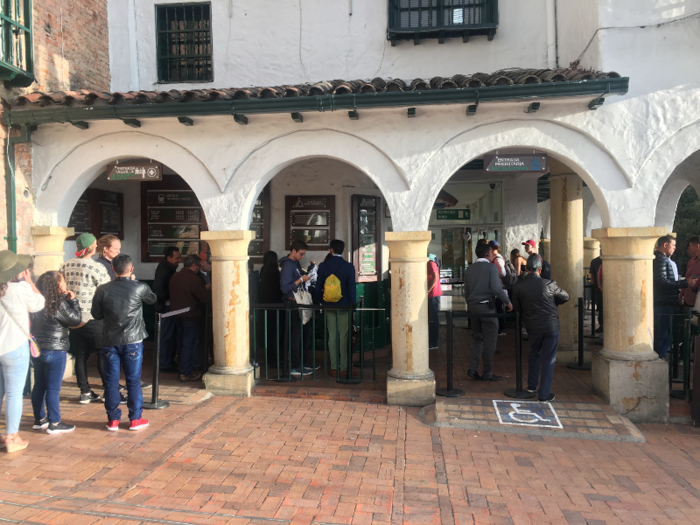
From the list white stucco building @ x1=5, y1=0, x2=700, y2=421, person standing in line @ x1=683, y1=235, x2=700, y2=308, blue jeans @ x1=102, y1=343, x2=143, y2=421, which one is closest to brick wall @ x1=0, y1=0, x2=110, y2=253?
white stucco building @ x1=5, y1=0, x2=700, y2=421

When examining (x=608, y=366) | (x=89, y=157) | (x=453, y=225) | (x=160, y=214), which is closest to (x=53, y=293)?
(x=89, y=157)

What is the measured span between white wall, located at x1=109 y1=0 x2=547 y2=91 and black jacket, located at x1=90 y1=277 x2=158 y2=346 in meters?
4.85

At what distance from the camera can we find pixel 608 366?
247 inches

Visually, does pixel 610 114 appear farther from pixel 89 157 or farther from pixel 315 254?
pixel 89 157

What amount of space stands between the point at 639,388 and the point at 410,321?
2820 mm

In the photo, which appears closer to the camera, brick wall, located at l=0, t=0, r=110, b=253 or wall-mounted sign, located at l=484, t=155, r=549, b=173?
wall-mounted sign, located at l=484, t=155, r=549, b=173

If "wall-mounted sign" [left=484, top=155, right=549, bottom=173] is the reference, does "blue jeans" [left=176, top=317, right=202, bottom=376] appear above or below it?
below

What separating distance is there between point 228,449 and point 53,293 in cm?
232

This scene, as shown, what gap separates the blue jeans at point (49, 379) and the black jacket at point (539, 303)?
5204mm

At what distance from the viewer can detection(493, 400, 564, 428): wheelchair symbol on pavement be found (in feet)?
18.8

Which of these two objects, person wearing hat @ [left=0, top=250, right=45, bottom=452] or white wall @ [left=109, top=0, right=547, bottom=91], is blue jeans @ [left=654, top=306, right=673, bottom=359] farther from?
person wearing hat @ [left=0, top=250, right=45, bottom=452]

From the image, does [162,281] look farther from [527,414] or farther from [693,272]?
[693,272]

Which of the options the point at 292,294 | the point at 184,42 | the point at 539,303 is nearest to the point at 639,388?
the point at 539,303

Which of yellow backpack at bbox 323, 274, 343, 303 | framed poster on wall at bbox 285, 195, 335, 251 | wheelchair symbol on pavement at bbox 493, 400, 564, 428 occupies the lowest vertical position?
wheelchair symbol on pavement at bbox 493, 400, 564, 428
